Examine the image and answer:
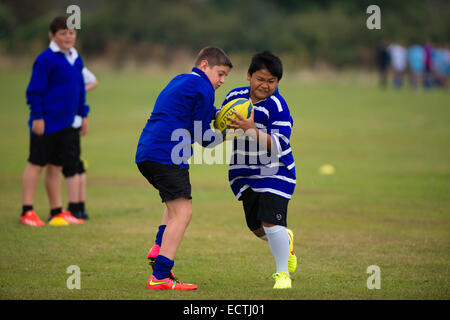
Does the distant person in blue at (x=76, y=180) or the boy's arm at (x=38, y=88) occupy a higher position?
the boy's arm at (x=38, y=88)

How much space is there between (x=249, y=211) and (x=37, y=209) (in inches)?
178

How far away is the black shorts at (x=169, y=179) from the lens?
5.46 metres

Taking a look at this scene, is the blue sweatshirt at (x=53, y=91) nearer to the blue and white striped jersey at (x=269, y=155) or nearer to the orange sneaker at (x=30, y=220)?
the orange sneaker at (x=30, y=220)

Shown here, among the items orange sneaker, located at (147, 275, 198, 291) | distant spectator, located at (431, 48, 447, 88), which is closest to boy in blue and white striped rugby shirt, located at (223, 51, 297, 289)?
orange sneaker, located at (147, 275, 198, 291)

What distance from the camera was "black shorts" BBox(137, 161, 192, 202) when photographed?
17.9ft

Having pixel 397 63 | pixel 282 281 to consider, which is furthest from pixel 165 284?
pixel 397 63

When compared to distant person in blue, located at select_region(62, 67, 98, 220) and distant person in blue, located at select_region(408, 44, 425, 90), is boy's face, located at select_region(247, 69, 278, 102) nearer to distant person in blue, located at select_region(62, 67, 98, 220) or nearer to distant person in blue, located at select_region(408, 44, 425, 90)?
distant person in blue, located at select_region(62, 67, 98, 220)

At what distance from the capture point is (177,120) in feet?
18.0

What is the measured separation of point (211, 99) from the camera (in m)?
5.51

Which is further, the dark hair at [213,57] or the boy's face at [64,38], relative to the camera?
the boy's face at [64,38]

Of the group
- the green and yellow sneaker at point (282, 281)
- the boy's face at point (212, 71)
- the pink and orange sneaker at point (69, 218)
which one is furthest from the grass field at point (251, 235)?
the boy's face at point (212, 71)

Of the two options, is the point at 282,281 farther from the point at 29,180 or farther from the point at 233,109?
the point at 29,180

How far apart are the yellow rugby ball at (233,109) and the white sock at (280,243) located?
3.09 ft

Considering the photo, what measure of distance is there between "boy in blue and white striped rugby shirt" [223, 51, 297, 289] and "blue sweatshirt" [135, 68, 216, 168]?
0.38m
